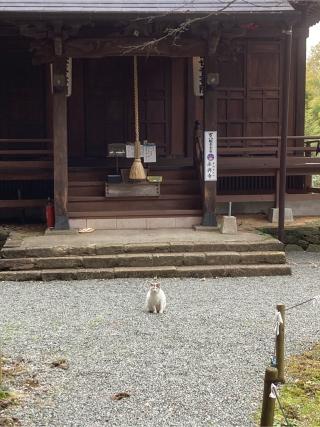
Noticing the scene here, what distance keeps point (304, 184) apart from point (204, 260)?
15.0ft

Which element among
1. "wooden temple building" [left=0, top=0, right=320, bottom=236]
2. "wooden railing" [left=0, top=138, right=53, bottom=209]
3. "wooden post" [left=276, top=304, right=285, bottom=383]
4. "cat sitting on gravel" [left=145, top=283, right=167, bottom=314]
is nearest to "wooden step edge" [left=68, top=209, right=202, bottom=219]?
"wooden temple building" [left=0, top=0, right=320, bottom=236]

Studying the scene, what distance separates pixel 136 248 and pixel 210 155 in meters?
2.30

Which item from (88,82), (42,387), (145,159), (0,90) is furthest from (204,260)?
(0,90)

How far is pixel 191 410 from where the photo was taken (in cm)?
385

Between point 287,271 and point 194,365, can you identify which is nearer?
point 194,365

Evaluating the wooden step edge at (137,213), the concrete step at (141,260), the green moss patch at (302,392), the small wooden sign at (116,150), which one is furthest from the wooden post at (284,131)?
the green moss patch at (302,392)

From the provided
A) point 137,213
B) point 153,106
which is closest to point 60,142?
point 137,213

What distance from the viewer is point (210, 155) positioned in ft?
30.8

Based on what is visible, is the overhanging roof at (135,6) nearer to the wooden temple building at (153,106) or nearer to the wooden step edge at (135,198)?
the wooden temple building at (153,106)

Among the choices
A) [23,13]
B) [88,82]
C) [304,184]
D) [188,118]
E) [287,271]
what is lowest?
[287,271]

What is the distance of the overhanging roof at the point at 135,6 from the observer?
817 cm

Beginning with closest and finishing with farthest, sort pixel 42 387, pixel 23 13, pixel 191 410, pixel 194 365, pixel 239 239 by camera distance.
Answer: pixel 191 410
pixel 42 387
pixel 194 365
pixel 23 13
pixel 239 239

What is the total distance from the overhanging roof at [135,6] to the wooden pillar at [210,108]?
0.63 m

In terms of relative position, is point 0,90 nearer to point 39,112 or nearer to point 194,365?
point 39,112
